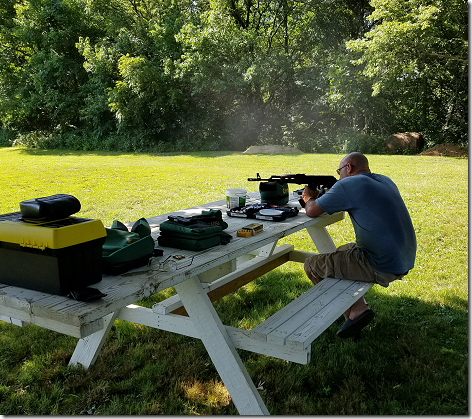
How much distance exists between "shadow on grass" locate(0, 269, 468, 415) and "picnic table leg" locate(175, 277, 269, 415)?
1.38 ft

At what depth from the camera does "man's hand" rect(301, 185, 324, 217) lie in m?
3.35

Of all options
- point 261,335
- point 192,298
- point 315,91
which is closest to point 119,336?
point 192,298

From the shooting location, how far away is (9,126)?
85.7 ft

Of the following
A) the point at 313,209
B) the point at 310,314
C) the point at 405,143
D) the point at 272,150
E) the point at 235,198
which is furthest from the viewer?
the point at 272,150

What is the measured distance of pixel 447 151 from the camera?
18.2 metres

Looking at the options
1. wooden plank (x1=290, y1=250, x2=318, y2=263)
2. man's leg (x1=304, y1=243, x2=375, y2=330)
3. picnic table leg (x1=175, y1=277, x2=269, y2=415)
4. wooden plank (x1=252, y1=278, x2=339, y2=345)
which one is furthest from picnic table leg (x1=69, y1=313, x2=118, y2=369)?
wooden plank (x1=290, y1=250, x2=318, y2=263)

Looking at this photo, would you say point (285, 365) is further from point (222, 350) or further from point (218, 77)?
point (218, 77)

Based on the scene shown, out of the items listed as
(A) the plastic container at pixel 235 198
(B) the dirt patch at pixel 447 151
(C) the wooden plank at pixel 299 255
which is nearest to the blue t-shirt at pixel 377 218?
(A) the plastic container at pixel 235 198

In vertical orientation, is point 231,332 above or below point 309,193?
below

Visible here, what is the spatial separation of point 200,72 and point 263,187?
1833 centimetres

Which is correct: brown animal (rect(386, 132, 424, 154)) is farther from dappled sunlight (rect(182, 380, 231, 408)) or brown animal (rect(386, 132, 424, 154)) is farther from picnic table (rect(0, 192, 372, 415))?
dappled sunlight (rect(182, 380, 231, 408))

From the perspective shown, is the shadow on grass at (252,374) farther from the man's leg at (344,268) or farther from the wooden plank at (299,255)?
the wooden plank at (299,255)

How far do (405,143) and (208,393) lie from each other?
18745mm

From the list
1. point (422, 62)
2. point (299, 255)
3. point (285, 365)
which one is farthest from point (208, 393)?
point (422, 62)
